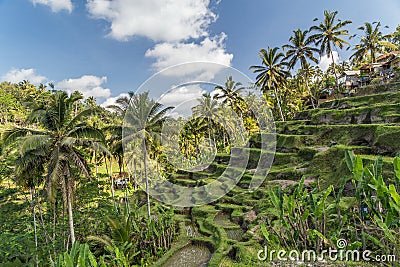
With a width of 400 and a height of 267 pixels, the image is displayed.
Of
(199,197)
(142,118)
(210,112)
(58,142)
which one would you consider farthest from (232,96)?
(58,142)

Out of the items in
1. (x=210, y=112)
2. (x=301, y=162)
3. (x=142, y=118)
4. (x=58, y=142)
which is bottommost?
(x=301, y=162)

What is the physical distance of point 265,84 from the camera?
31.3 metres

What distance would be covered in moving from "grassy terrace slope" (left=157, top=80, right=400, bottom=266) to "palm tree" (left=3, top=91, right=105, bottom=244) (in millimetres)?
5378

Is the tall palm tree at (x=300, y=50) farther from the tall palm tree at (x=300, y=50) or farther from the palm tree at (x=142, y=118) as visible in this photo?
the palm tree at (x=142, y=118)

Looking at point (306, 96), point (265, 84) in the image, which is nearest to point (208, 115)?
point (265, 84)

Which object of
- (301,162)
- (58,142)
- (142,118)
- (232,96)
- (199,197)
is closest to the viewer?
(58,142)

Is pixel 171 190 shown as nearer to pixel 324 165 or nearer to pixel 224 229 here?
pixel 224 229

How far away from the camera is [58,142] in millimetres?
10648

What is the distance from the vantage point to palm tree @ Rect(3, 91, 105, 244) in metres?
10.1

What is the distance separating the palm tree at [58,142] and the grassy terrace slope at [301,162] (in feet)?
17.6

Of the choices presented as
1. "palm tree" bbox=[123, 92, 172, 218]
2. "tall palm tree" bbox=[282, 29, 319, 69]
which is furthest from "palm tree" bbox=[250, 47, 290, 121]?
"palm tree" bbox=[123, 92, 172, 218]

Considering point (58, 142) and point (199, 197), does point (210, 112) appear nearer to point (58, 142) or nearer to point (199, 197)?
point (199, 197)

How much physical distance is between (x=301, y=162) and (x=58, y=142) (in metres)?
15.3

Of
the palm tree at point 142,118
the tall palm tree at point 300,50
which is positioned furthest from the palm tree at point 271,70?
the palm tree at point 142,118
